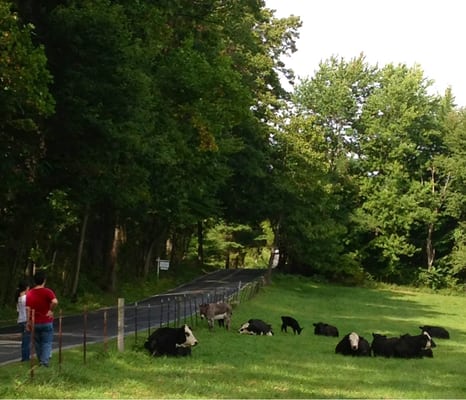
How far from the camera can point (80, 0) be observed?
68.3ft

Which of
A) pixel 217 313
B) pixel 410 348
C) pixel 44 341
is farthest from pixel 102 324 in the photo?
pixel 44 341

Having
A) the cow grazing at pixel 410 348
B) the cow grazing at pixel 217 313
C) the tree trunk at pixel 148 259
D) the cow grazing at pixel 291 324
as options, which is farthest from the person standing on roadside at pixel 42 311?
the tree trunk at pixel 148 259

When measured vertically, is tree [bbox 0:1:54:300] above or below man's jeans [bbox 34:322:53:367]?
above

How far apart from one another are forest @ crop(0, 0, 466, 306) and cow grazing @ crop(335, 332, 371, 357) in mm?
8334

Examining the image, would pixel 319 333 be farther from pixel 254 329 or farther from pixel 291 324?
pixel 254 329

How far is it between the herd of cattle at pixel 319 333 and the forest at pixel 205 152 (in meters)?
5.22

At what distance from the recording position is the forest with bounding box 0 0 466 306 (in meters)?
20.7

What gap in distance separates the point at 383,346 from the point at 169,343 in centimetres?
662

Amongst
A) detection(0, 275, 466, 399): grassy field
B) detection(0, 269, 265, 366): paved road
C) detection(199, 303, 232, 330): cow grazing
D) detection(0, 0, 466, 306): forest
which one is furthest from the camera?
detection(199, 303, 232, 330): cow grazing

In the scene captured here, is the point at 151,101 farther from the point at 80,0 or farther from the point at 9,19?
the point at 9,19

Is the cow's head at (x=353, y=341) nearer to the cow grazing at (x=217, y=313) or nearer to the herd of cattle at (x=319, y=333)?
the herd of cattle at (x=319, y=333)

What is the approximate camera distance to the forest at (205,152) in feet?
67.8

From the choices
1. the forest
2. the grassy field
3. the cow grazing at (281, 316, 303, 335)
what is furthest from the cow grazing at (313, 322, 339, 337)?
the forest

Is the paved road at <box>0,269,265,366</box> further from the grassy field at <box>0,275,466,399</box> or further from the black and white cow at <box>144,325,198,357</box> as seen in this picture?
the black and white cow at <box>144,325,198,357</box>
